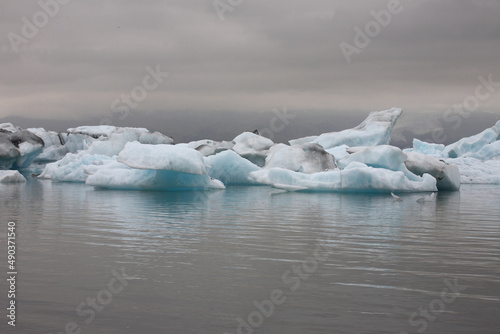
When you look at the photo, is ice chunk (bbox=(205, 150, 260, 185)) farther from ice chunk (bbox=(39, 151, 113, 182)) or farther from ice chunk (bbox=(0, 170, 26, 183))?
ice chunk (bbox=(0, 170, 26, 183))

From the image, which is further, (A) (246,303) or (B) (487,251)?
(B) (487,251)

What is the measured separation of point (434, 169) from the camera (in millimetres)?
18281

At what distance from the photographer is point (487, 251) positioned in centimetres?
610

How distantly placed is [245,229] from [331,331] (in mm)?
4509

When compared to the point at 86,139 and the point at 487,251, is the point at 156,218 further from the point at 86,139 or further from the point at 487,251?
the point at 86,139

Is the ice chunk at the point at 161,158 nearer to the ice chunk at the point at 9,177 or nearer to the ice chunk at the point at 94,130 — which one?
the ice chunk at the point at 9,177

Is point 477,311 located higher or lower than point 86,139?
lower

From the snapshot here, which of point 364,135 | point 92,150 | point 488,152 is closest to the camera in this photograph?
point 364,135

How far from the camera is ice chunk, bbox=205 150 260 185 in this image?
762 inches

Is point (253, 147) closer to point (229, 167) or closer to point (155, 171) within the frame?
point (229, 167)

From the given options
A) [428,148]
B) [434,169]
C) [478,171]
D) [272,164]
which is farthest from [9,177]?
[428,148]

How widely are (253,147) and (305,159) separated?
4.70m

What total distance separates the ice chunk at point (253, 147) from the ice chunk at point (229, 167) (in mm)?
2569

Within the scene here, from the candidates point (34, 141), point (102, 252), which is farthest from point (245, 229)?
point (34, 141)
